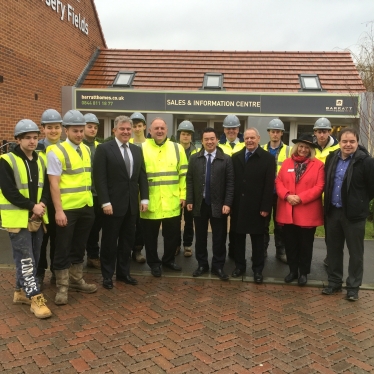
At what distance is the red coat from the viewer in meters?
4.77

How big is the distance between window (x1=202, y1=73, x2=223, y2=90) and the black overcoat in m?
10.0

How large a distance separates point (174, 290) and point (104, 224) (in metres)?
1.20

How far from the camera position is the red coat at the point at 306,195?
188 inches

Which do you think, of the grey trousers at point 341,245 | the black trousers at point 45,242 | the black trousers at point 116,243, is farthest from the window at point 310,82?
the black trousers at point 45,242

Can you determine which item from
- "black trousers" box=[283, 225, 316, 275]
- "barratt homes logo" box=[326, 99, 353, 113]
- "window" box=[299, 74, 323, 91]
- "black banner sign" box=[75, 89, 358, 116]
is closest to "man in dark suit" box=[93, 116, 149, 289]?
"black trousers" box=[283, 225, 316, 275]

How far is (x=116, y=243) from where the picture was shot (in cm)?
483

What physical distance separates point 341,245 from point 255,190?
1.27 m

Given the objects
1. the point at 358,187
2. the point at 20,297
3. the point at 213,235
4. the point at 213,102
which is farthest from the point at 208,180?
the point at 213,102

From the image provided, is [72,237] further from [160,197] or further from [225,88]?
[225,88]

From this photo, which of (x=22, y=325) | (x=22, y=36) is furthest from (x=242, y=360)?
(x=22, y=36)

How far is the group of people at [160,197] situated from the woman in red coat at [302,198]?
13mm

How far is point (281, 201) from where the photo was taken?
4.99 m

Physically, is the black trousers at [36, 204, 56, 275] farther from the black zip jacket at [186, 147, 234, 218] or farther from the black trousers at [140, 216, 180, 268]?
the black zip jacket at [186, 147, 234, 218]

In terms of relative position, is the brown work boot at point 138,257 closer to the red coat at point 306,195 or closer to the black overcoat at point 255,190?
the black overcoat at point 255,190
